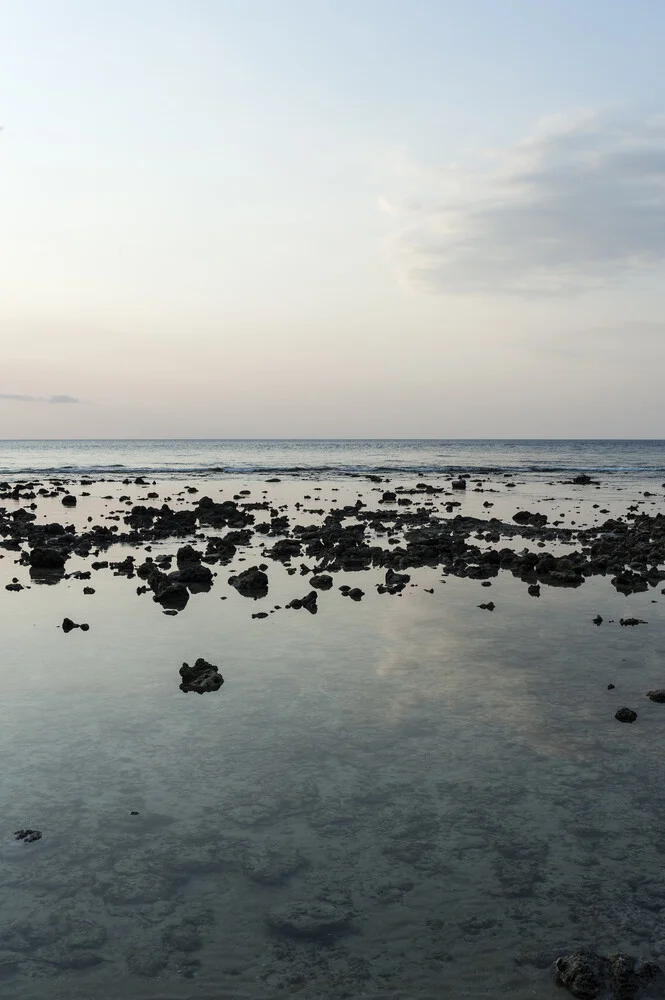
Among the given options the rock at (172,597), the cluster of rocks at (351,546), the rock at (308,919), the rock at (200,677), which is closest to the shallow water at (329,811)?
the rock at (308,919)

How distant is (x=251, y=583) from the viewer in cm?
2089

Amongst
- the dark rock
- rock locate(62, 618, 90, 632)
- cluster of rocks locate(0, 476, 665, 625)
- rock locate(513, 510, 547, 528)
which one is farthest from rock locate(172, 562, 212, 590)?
rock locate(513, 510, 547, 528)

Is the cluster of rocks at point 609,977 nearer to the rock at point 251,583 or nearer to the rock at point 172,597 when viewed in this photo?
the rock at point 172,597

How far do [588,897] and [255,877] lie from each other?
9.95ft

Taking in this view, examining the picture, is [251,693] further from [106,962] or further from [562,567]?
[562,567]

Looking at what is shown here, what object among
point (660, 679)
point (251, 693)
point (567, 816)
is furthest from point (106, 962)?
point (660, 679)

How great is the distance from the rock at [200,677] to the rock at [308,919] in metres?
5.80

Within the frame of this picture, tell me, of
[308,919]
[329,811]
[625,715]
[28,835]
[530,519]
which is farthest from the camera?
[530,519]

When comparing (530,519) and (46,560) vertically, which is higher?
(530,519)

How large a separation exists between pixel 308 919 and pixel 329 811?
6.12ft

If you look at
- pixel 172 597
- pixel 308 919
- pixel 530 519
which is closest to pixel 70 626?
pixel 172 597

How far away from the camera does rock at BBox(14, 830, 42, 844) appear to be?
781 cm

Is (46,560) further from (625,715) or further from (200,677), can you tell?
(625,715)

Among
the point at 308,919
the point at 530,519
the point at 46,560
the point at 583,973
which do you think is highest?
the point at 530,519
